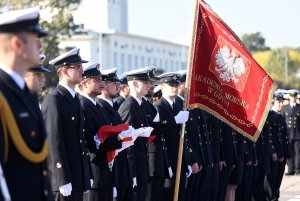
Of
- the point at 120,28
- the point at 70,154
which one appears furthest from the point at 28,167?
the point at 120,28

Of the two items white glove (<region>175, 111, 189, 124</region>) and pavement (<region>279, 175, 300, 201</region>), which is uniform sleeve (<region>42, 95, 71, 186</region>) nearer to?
white glove (<region>175, 111, 189, 124</region>)

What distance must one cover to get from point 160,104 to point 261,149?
388cm

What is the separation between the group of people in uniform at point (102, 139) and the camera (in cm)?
462

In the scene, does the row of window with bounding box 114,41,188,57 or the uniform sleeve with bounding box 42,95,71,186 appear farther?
the row of window with bounding box 114,41,188,57

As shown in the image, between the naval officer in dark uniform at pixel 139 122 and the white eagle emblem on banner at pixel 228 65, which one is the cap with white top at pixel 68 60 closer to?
the naval officer in dark uniform at pixel 139 122

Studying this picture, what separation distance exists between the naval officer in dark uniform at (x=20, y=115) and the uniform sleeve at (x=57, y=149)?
250cm

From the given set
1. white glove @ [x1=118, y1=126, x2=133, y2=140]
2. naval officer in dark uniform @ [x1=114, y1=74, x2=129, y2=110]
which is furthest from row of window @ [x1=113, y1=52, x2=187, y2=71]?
white glove @ [x1=118, y1=126, x2=133, y2=140]

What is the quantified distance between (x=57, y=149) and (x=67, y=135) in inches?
8.1

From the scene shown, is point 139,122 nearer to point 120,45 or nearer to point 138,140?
point 138,140

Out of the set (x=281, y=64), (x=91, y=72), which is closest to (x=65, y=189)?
(x=91, y=72)

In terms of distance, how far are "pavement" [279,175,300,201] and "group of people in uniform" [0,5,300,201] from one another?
106 centimetres

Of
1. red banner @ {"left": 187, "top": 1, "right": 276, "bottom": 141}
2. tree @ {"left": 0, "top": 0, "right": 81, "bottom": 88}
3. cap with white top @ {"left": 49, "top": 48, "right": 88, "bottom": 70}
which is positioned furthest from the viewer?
tree @ {"left": 0, "top": 0, "right": 81, "bottom": 88}

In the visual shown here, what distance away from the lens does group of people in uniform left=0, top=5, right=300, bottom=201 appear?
462 cm

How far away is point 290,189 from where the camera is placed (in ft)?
57.0
